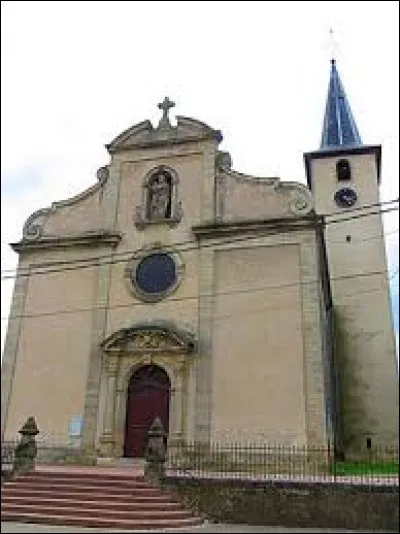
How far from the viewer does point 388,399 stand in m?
23.3

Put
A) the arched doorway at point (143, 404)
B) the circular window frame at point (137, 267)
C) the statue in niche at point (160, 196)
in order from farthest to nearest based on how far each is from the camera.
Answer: the statue in niche at point (160, 196)
the circular window frame at point (137, 267)
the arched doorway at point (143, 404)

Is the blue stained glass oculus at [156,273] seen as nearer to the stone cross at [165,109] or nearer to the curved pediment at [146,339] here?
the curved pediment at [146,339]

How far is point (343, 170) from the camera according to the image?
95.1 ft

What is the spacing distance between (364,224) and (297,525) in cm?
1859

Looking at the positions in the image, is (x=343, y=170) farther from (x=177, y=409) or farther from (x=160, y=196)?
(x=177, y=409)

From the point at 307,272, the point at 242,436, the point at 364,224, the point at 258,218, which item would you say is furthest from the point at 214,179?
the point at 364,224

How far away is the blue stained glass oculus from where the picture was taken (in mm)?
17750

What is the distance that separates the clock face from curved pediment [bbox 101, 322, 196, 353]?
14.1 meters

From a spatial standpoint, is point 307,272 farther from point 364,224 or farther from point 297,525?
point 364,224

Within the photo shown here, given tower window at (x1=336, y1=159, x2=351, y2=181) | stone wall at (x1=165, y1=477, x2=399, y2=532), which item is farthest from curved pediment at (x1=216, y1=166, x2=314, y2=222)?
tower window at (x1=336, y1=159, x2=351, y2=181)

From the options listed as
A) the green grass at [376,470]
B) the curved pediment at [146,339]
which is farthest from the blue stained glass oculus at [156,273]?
the green grass at [376,470]

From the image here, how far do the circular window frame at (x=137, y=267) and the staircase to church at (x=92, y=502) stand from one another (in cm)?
639

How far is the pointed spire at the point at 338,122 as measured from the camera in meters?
30.5

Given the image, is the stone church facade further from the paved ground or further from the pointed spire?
the pointed spire
